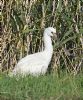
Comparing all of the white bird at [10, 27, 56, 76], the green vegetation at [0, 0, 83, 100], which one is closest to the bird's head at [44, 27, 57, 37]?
the white bird at [10, 27, 56, 76]

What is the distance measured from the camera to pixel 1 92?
5.71 m

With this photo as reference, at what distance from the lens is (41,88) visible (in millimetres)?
5984

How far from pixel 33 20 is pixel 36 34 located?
0.29 meters

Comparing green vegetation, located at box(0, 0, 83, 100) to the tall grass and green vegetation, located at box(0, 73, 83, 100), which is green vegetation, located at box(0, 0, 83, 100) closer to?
the tall grass

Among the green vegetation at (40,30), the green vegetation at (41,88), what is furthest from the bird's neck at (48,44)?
the green vegetation at (41,88)

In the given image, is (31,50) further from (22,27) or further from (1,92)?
(1,92)

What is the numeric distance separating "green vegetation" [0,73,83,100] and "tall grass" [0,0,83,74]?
1844 millimetres

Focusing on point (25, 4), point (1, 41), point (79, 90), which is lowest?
point (79, 90)

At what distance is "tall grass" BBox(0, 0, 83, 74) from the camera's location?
8.47 m

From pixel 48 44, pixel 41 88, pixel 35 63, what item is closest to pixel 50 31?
pixel 48 44

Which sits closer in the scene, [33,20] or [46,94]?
[46,94]

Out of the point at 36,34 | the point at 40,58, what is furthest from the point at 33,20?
the point at 40,58

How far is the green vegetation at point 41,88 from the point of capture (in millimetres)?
5605

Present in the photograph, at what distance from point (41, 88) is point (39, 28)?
9.73 feet
